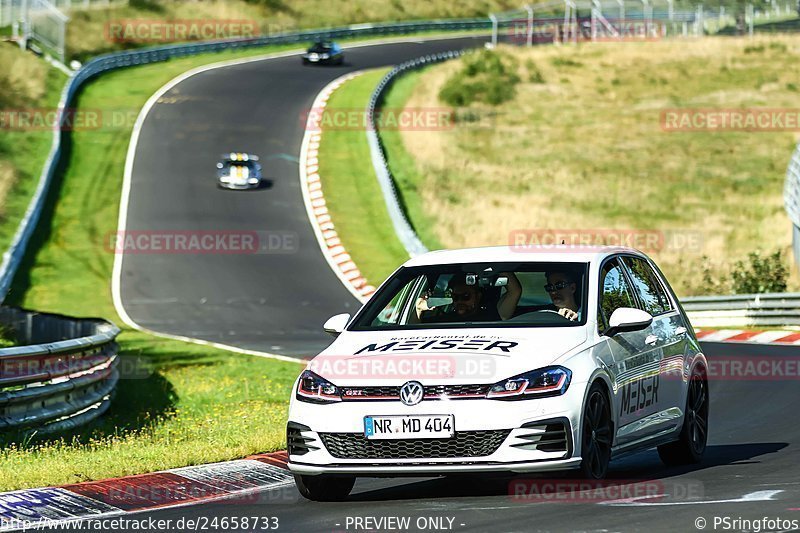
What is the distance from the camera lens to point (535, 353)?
8719mm

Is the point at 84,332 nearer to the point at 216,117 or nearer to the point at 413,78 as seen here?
the point at 216,117

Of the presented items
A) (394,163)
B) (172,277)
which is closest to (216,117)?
(394,163)

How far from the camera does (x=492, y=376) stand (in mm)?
8539

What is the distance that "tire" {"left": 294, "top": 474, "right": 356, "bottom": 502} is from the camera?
9.09 metres

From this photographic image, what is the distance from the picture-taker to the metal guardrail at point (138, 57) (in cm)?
3483

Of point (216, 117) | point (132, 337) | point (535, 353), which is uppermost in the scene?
point (216, 117)

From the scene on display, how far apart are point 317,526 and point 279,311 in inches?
891
